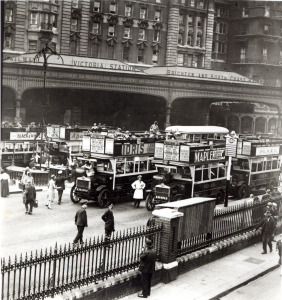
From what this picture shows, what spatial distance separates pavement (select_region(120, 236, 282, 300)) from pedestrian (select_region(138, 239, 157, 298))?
0.23 metres

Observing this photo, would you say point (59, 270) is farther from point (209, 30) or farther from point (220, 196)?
point (209, 30)

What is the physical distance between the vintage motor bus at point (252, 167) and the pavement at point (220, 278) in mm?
7145

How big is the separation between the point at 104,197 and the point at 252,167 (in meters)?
7.56

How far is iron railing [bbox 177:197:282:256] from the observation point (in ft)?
42.2

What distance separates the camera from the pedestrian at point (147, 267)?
10.2 meters

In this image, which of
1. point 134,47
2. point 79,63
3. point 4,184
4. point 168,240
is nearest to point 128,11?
point 134,47

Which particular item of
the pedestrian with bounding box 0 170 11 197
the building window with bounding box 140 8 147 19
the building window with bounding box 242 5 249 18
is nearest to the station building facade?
the building window with bounding box 140 8 147 19

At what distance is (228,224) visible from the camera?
14648 mm

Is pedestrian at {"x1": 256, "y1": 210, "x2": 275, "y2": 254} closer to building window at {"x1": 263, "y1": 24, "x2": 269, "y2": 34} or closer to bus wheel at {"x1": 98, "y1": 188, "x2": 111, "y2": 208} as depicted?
bus wheel at {"x1": 98, "y1": 188, "x2": 111, "y2": 208}

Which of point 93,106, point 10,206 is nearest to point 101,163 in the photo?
point 10,206

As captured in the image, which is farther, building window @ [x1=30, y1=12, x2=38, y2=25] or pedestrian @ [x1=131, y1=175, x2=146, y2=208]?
building window @ [x1=30, y1=12, x2=38, y2=25]

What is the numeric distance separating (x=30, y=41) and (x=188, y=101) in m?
17.2

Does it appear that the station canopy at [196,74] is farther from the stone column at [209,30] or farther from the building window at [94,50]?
the stone column at [209,30]

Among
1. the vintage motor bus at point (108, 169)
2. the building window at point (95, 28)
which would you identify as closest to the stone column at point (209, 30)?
the building window at point (95, 28)
